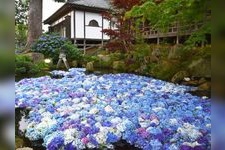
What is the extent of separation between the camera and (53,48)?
12398 millimetres

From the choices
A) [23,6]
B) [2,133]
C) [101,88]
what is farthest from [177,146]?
[23,6]

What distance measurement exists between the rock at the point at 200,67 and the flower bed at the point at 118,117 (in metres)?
0.98

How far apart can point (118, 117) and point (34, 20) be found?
11340 millimetres

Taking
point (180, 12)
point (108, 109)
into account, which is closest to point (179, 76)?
point (108, 109)

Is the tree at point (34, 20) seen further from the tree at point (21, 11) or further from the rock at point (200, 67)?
the rock at point (200, 67)

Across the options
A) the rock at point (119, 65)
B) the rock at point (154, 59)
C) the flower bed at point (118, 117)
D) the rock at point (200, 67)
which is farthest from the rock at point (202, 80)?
the rock at point (119, 65)

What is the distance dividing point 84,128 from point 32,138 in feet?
2.02

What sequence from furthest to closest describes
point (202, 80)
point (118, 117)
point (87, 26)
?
point (87, 26)
point (202, 80)
point (118, 117)

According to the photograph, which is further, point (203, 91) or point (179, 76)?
point (179, 76)

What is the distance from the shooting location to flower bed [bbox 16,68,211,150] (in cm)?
299

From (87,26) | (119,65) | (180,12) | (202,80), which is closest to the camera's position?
(180,12)

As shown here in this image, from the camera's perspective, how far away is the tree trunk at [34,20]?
13.7 m

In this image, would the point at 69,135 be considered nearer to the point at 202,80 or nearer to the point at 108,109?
the point at 108,109

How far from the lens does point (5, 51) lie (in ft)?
1.49
